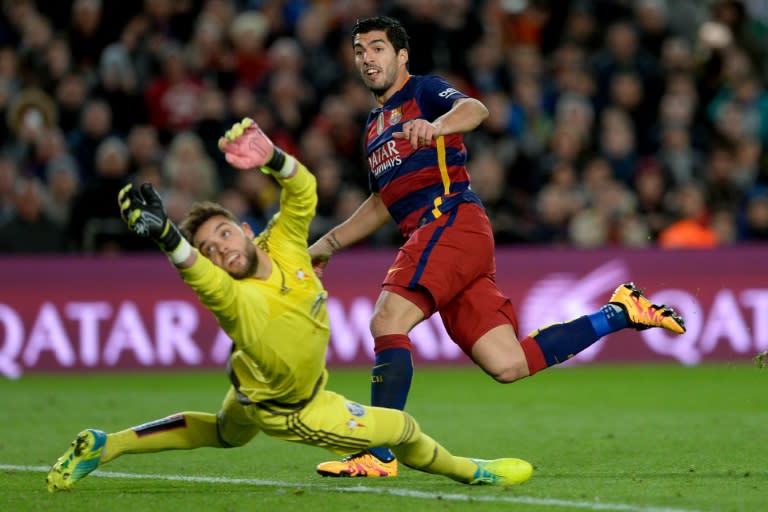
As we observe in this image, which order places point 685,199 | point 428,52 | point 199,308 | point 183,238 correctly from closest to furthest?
point 183,238, point 199,308, point 685,199, point 428,52

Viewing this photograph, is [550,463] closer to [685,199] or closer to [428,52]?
[685,199]

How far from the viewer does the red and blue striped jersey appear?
308 inches

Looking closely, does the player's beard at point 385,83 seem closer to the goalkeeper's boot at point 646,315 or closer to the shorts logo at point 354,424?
the goalkeeper's boot at point 646,315

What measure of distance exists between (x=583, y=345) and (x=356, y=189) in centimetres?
774

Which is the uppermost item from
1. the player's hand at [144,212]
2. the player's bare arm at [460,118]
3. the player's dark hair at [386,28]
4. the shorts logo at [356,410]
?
the player's dark hair at [386,28]

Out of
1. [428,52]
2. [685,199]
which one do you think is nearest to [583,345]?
[685,199]

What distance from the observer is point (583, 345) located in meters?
7.94

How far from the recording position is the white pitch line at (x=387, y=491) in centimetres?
614

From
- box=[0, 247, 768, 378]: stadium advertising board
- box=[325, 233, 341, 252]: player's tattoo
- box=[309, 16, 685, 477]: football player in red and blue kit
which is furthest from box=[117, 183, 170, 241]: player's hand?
box=[0, 247, 768, 378]: stadium advertising board

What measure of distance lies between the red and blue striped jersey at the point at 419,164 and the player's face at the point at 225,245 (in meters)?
1.62

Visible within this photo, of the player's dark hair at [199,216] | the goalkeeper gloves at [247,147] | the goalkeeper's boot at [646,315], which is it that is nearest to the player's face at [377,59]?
the goalkeeper gloves at [247,147]

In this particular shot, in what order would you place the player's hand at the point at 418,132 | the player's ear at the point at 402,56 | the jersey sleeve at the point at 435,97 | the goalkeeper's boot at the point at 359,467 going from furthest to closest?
1. the player's ear at the point at 402,56
2. the jersey sleeve at the point at 435,97
3. the goalkeeper's boot at the point at 359,467
4. the player's hand at the point at 418,132

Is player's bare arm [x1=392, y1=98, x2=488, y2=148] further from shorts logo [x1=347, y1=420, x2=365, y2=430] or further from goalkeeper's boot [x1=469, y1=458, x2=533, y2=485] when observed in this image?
goalkeeper's boot [x1=469, y1=458, x2=533, y2=485]

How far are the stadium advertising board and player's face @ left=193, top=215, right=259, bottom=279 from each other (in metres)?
7.51
